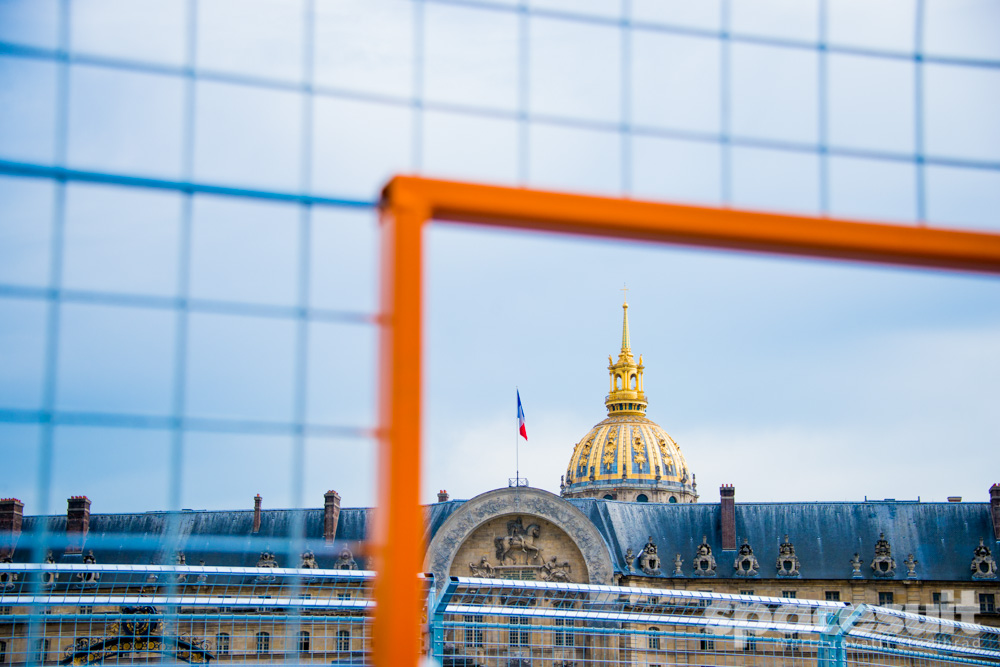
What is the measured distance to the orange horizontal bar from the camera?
6613mm

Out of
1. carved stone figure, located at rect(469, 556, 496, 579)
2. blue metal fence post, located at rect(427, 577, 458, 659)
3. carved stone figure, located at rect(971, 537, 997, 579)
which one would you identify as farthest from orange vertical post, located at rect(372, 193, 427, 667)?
carved stone figure, located at rect(971, 537, 997, 579)

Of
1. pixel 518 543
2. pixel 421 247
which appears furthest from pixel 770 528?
pixel 421 247

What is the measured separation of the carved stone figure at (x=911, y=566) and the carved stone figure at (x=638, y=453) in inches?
2174

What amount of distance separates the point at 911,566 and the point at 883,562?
49.8 inches

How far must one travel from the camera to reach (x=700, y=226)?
22.8 feet

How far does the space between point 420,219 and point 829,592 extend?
183 ft

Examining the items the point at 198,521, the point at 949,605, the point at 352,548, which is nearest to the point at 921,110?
the point at 352,548

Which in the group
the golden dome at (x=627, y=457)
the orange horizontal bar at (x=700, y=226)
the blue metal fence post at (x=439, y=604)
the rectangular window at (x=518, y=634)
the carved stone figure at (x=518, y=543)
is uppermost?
the golden dome at (x=627, y=457)

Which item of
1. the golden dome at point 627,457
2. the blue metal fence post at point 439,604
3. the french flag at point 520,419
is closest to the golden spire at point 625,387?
the golden dome at point 627,457

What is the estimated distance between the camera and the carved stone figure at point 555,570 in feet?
184

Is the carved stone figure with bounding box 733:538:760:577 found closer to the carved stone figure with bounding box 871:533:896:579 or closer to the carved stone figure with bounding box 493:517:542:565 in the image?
the carved stone figure with bounding box 871:533:896:579

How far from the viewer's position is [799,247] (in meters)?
7.13

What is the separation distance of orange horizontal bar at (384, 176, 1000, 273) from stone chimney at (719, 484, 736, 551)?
54362 millimetres

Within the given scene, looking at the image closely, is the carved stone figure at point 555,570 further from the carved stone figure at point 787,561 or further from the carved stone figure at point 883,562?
the carved stone figure at point 883,562
